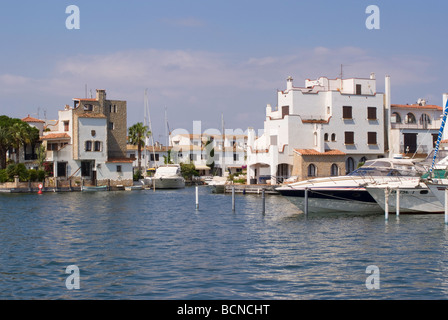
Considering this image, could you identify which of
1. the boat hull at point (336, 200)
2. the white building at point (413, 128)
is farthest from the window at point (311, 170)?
the boat hull at point (336, 200)

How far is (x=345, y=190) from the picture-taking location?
43.5 meters

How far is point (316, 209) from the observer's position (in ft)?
146

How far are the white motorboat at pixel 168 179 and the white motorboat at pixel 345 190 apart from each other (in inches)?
2008

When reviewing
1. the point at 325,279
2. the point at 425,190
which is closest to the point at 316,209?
the point at 425,190

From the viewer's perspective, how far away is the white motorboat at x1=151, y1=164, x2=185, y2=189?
93.8 meters

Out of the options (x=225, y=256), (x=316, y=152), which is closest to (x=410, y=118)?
(x=316, y=152)

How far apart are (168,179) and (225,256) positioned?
6702 cm

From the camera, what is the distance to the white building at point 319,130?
73812 millimetres

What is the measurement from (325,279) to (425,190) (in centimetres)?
2198

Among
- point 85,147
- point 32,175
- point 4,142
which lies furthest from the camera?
point 85,147

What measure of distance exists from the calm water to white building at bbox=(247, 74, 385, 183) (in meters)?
28.4

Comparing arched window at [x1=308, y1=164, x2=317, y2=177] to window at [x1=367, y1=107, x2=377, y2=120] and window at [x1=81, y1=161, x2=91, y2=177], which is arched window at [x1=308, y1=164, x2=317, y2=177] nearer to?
window at [x1=367, y1=107, x2=377, y2=120]
